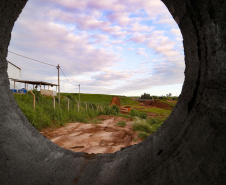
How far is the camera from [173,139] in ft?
3.56

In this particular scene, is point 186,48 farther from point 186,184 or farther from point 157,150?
point 186,184

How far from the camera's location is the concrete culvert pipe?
2.66 feet

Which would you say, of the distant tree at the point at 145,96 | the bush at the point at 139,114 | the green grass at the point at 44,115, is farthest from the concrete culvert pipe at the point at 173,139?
the distant tree at the point at 145,96

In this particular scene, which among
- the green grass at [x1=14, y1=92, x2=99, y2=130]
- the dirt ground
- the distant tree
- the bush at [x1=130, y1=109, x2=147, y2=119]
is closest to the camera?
the dirt ground

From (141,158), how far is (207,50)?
90 cm

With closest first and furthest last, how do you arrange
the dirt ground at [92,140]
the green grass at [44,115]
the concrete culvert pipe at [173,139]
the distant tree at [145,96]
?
the concrete culvert pipe at [173,139]
the dirt ground at [92,140]
the green grass at [44,115]
the distant tree at [145,96]

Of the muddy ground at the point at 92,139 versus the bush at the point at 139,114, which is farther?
the bush at the point at 139,114

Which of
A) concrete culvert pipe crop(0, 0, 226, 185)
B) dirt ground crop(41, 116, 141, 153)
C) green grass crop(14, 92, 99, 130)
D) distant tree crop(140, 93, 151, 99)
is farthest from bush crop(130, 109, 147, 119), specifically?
distant tree crop(140, 93, 151, 99)

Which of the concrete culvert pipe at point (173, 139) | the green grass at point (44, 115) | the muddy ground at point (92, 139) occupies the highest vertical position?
the concrete culvert pipe at point (173, 139)

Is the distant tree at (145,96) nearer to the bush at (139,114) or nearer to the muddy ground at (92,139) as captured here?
the bush at (139,114)

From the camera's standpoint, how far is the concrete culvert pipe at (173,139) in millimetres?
812

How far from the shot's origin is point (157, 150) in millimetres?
1204

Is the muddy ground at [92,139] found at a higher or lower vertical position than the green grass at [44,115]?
lower

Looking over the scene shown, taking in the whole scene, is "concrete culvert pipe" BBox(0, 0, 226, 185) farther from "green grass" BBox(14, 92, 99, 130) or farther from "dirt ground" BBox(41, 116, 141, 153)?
"green grass" BBox(14, 92, 99, 130)
